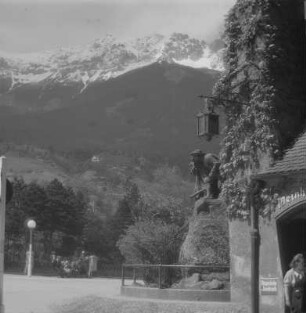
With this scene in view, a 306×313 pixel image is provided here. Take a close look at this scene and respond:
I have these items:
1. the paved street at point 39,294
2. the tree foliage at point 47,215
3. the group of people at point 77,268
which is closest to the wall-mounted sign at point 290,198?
the paved street at point 39,294

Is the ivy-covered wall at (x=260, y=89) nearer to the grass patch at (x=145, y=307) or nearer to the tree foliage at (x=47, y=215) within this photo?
the grass patch at (x=145, y=307)

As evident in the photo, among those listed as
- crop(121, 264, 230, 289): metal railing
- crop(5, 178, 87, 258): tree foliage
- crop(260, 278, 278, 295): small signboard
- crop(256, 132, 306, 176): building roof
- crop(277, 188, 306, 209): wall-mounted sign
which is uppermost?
crop(5, 178, 87, 258): tree foliage

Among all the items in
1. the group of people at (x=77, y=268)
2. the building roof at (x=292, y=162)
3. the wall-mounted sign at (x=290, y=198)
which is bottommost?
the group of people at (x=77, y=268)

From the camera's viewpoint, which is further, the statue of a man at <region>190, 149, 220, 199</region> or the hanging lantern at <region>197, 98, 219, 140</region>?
the statue of a man at <region>190, 149, 220, 199</region>

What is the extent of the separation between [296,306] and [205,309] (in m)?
2.79

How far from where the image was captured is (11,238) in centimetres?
6412

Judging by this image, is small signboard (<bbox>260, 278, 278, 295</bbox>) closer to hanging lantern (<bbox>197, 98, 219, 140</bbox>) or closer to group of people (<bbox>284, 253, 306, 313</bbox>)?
group of people (<bbox>284, 253, 306, 313</bbox>)

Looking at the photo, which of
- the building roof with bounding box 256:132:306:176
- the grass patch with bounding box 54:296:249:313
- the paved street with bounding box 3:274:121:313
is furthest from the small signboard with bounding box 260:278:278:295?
the paved street with bounding box 3:274:121:313

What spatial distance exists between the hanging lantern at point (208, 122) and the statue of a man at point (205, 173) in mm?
4472

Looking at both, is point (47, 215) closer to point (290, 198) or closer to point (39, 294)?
point (39, 294)

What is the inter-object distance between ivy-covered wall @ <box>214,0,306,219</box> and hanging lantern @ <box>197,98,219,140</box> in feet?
4.35

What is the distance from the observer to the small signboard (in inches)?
635

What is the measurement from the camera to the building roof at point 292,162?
604 inches

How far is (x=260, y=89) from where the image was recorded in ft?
55.6
